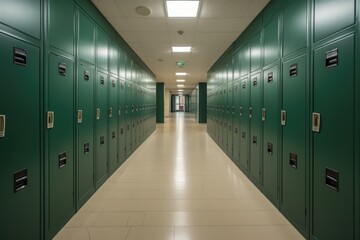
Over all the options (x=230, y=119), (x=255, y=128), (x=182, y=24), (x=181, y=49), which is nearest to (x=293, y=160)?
(x=255, y=128)

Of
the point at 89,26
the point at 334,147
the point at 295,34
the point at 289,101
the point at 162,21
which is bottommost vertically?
the point at 334,147

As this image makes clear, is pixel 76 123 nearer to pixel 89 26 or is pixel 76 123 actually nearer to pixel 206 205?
pixel 89 26

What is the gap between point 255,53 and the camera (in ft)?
13.0

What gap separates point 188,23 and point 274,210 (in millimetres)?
3373

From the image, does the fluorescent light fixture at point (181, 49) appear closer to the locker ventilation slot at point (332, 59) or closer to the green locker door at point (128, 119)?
the green locker door at point (128, 119)

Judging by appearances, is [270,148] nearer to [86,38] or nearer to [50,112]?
[50,112]

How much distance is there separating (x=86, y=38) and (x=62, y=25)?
2.31 ft

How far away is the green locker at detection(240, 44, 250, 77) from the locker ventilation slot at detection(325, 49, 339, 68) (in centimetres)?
240

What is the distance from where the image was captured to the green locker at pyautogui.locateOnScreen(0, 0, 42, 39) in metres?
1.68

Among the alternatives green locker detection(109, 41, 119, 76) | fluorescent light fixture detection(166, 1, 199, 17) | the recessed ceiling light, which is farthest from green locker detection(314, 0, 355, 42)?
green locker detection(109, 41, 119, 76)

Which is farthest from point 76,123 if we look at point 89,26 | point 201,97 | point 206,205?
point 201,97

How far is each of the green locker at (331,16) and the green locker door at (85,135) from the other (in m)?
2.62

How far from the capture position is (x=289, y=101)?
2.71 meters

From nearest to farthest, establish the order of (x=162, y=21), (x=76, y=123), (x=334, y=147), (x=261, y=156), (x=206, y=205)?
1. (x=334, y=147)
2. (x=76, y=123)
3. (x=206, y=205)
4. (x=261, y=156)
5. (x=162, y=21)
